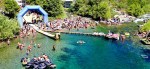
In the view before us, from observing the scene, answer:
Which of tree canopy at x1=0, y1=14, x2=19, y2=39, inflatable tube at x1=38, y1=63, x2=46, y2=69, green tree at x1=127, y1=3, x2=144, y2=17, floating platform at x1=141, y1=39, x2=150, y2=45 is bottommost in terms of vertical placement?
inflatable tube at x1=38, y1=63, x2=46, y2=69

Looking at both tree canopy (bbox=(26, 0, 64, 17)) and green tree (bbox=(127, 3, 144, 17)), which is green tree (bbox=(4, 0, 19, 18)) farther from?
green tree (bbox=(127, 3, 144, 17))

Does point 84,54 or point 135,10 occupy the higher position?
point 135,10

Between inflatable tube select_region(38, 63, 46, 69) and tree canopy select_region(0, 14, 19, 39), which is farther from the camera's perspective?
tree canopy select_region(0, 14, 19, 39)

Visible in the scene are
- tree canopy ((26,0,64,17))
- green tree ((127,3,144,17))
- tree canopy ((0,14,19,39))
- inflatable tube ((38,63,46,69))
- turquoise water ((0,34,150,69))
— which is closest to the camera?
inflatable tube ((38,63,46,69))

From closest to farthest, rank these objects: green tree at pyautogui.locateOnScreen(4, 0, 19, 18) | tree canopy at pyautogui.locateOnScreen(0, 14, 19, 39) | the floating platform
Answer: tree canopy at pyautogui.locateOnScreen(0, 14, 19, 39)
the floating platform
green tree at pyautogui.locateOnScreen(4, 0, 19, 18)

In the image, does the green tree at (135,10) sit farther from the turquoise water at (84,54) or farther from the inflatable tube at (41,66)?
the inflatable tube at (41,66)

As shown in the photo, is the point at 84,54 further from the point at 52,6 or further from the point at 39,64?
the point at 52,6

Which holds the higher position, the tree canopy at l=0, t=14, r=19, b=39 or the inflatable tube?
the tree canopy at l=0, t=14, r=19, b=39

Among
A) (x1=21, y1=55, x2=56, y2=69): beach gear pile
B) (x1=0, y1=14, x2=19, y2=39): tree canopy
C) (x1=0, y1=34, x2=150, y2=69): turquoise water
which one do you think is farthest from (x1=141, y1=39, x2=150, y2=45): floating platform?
(x1=0, y1=14, x2=19, y2=39): tree canopy

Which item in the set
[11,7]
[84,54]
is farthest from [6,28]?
[11,7]
